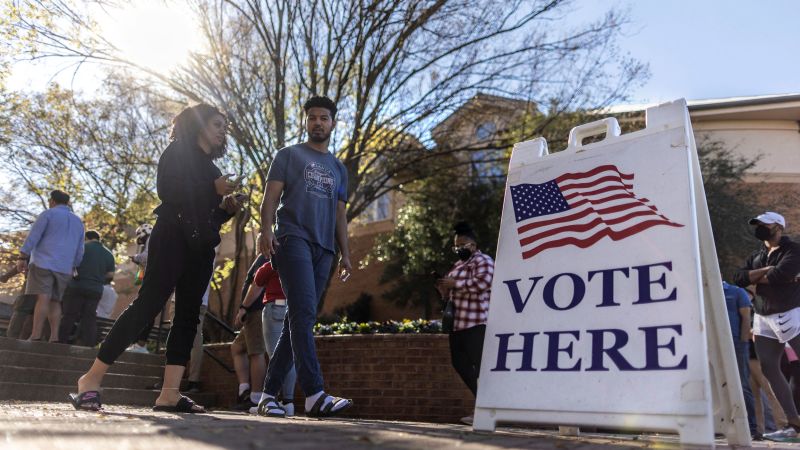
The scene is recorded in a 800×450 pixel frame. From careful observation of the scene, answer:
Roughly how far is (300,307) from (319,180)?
3.00 feet

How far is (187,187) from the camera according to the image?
4863 mm

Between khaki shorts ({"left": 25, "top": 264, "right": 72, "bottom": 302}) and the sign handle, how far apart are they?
22.6ft

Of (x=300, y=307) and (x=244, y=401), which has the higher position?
(x=300, y=307)

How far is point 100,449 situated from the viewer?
7.22ft

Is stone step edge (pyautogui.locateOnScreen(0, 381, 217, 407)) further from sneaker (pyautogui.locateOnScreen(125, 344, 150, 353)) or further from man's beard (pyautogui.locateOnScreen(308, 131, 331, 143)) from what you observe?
man's beard (pyautogui.locateOnScreen(308, 131, 331, 143))

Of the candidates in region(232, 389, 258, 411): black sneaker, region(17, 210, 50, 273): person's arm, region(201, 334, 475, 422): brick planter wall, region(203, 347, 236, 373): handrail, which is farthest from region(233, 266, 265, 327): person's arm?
region(17, 210, 50, 273): person's arm

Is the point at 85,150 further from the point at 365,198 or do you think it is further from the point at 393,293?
the point at 393,293

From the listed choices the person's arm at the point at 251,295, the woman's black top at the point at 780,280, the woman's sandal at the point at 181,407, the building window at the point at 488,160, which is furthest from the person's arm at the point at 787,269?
the building window at the point at 488,160

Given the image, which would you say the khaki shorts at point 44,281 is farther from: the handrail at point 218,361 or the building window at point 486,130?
the building window at point 486,130

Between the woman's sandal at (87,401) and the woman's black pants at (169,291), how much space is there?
0.75 feet

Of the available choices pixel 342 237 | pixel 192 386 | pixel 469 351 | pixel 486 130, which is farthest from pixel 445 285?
pixel 486 130

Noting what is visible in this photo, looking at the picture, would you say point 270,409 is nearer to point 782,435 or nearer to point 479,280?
point 479,280

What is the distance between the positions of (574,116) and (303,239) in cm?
1075

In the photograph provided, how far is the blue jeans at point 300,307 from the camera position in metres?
4.66
